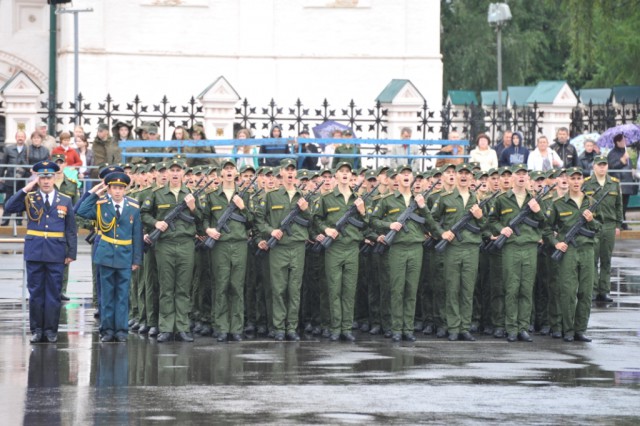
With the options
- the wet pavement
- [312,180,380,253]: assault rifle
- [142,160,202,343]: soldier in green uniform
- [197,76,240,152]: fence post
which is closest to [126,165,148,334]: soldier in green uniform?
[142,160,202,343]: soldier in green uniform

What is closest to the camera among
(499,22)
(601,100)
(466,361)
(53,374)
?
(53,374)

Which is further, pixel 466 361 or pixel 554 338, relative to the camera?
pixel 554 338

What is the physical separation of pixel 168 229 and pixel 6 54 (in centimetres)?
2743

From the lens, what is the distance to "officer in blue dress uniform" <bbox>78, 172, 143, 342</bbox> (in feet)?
56.9

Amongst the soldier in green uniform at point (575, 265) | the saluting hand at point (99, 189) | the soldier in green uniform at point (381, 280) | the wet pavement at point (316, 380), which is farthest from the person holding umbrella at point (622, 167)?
the saluting hand at point (99, 189)

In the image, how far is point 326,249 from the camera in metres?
18.3

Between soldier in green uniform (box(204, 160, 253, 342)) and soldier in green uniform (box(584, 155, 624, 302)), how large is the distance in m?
4.70

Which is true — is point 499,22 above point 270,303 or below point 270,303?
above

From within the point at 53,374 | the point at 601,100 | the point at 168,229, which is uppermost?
the point at 601,100

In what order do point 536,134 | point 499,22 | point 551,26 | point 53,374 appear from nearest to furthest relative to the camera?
1. point 53,374
2. point 536,134
3. point 499,22
4. point 551,26

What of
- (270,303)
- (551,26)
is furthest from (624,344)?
(551,26)

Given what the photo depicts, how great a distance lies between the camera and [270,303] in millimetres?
18531

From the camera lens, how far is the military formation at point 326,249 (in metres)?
17.9

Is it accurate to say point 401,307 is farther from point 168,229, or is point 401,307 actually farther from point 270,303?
point 168,229
